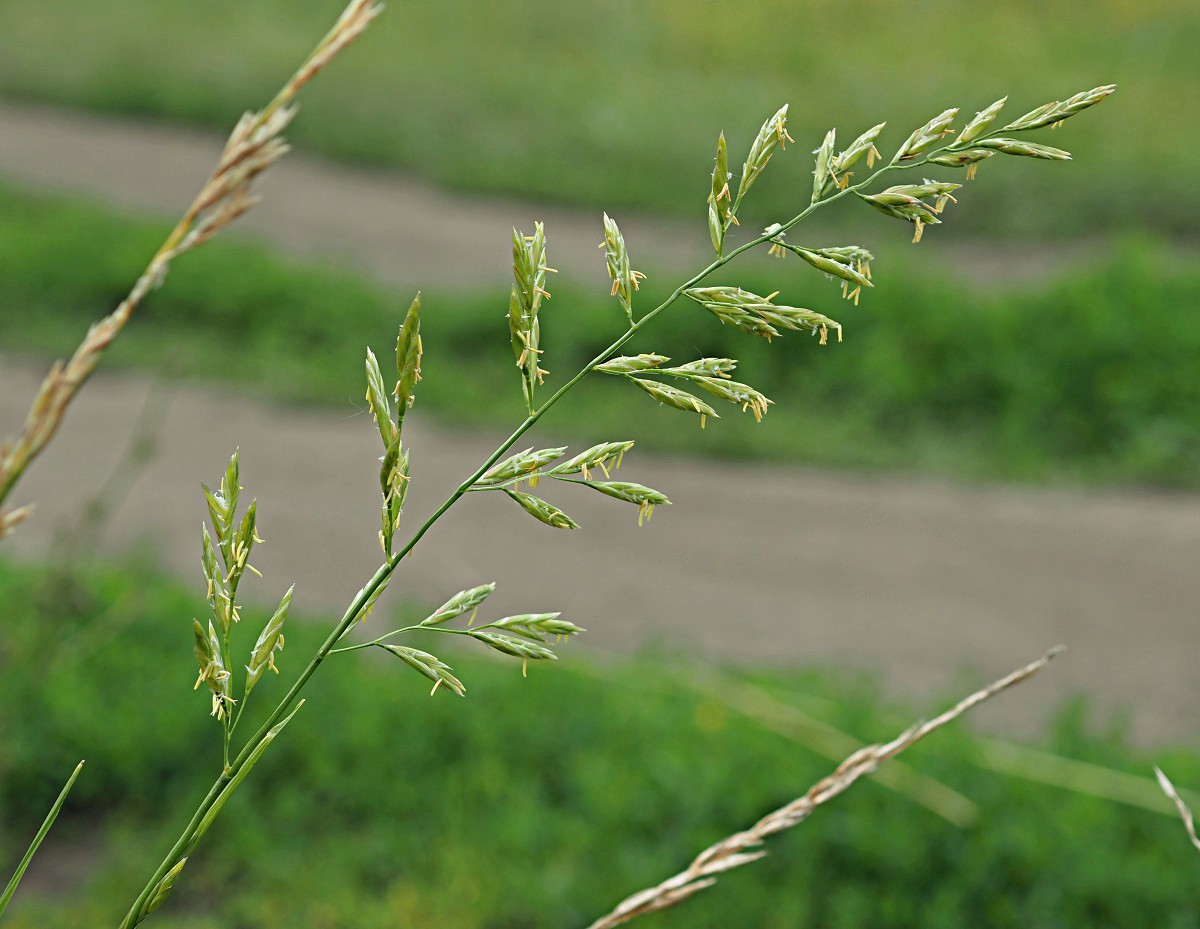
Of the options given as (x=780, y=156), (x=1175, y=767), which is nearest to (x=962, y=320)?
(x=780, y=156)

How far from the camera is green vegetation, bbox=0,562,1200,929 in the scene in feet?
8.68

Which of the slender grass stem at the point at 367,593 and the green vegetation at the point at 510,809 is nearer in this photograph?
the slender grass stem at the point at 367,593

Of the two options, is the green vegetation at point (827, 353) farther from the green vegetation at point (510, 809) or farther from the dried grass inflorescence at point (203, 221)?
the dried grass inflorescence at point (203, 221)

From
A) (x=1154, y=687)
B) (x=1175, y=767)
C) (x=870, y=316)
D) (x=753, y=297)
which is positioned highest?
(x=753, y=297)

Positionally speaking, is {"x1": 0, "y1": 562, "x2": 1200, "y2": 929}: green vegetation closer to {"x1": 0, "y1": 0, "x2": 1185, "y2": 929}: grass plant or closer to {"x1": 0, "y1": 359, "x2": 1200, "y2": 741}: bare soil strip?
{"x1": 0, "y1": 359, "x2": 1200, "y2": 741}: bare soil strip

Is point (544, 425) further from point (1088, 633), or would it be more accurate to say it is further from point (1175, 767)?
point (1175, 767)

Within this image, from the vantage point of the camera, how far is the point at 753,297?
0.57 metres

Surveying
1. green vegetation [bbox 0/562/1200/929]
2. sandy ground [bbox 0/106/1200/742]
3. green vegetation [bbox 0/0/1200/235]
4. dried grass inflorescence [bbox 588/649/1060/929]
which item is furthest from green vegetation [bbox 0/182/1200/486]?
dried grass inflorescence [bbox 588/649/1060/929]

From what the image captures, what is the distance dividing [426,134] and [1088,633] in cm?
560

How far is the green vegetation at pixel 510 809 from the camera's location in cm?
264

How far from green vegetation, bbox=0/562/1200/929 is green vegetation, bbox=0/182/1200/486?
219cm

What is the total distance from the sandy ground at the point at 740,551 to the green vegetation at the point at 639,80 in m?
2.53

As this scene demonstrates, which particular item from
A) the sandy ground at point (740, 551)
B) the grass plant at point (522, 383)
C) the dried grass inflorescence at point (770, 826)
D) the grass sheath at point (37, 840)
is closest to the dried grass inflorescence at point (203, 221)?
the grass plant at point (522, 383)

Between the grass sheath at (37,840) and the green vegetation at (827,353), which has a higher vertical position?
the grass sheath at (37,840)
